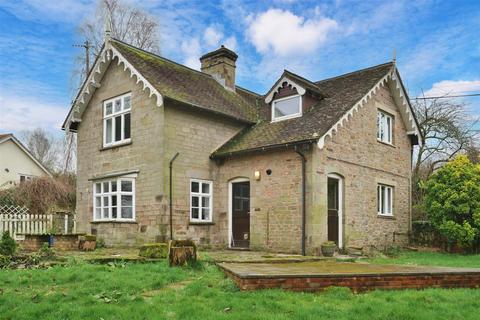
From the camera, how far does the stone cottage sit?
15977 millimetres

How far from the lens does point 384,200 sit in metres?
19.5

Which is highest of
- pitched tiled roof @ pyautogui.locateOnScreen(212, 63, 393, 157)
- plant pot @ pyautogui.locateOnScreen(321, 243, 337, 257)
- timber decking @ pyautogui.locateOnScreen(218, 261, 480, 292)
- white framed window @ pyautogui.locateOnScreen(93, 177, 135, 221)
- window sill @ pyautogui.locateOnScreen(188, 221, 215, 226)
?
pitched tiled roof @ pyautogui.locateOnScreen(212, 63, 393, 157)

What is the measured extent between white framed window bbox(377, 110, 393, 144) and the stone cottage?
0.24 feet

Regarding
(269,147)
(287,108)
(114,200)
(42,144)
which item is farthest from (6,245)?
(42,144)

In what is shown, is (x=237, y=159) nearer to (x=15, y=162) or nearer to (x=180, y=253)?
(x=180, y=253)

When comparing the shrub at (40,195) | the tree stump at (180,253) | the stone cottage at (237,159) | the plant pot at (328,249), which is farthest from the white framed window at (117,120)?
the shrub at (40,195)

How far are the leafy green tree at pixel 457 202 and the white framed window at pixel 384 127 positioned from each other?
8.31 feet

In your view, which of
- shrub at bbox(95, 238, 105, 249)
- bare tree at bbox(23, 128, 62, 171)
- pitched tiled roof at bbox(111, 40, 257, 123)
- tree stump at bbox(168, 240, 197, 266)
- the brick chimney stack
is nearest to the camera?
tree stump at bbox(168, 240, 197, 266)

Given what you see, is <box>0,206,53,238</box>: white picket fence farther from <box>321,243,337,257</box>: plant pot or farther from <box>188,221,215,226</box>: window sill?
<box>321,243,337,257</box>: plant pot

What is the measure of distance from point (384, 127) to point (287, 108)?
14.9 feet

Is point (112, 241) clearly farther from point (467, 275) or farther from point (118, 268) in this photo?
point (467, 275)

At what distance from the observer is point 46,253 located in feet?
38.3

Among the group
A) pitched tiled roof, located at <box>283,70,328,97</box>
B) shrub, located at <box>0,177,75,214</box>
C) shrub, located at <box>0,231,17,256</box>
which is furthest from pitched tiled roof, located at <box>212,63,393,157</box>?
shrub, located at <box>0,177,75,214</box>

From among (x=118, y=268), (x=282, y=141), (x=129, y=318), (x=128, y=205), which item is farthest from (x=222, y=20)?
(x=129, y=318)
